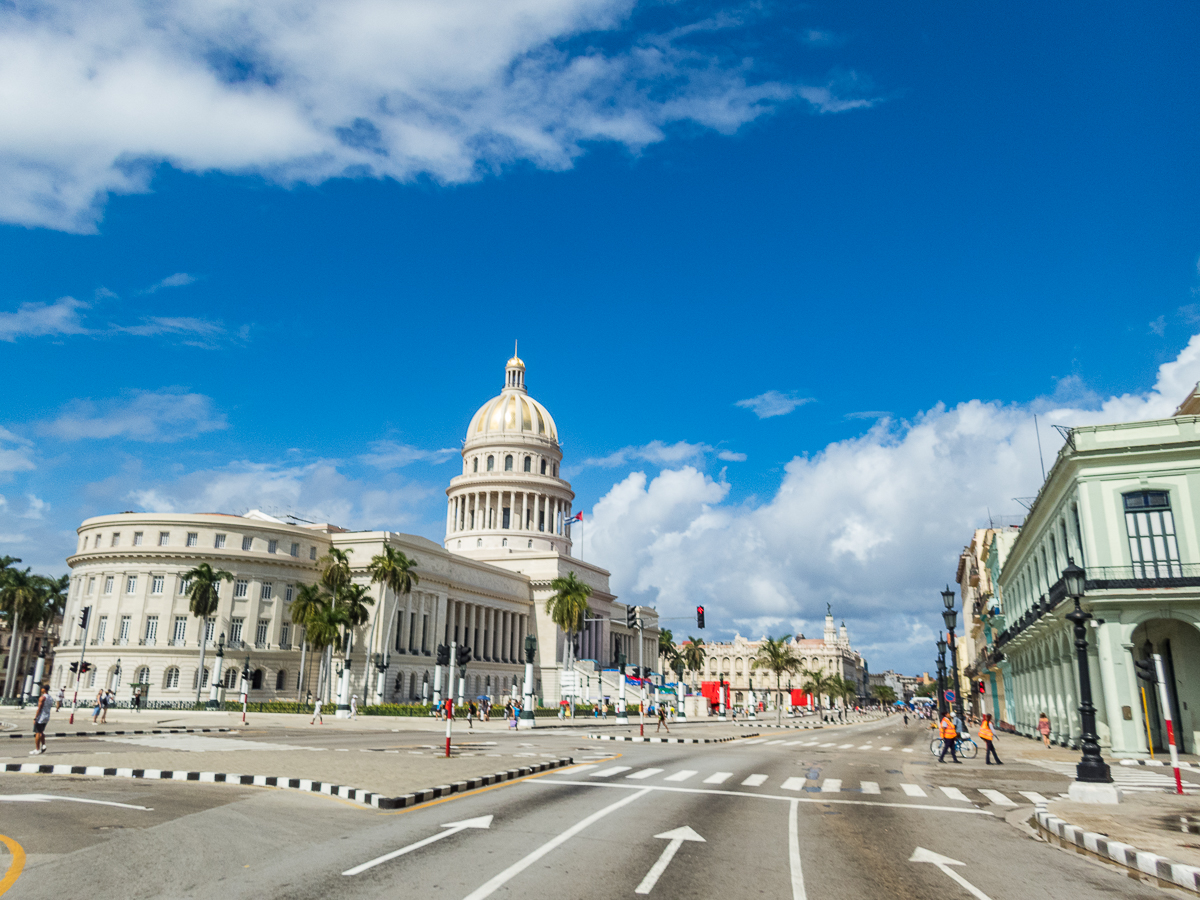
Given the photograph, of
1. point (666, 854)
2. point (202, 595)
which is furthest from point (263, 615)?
point (666, 854)

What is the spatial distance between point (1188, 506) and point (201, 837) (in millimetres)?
31126

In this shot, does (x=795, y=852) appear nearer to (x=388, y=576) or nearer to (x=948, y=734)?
(x=948, y=734)

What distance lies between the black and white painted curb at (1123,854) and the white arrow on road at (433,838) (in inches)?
330

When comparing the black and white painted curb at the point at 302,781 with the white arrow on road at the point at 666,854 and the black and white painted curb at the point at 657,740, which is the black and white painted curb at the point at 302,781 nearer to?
the white arrow on road at the point at 666,854

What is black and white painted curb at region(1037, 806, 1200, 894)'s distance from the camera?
984cm

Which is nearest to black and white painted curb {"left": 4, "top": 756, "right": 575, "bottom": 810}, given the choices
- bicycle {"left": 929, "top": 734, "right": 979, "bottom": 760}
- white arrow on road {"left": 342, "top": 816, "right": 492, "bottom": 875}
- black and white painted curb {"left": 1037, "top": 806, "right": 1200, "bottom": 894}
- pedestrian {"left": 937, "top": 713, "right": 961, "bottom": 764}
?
white arrow on road {"left": 342, "top": 816, "right": 492, "bottom": 875}

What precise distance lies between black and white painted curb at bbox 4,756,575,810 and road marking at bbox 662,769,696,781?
3.21 metres

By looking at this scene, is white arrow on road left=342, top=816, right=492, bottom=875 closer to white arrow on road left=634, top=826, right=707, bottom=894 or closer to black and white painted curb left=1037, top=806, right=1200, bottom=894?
white arrow on road left=634, top=826, right=707, bottom=894

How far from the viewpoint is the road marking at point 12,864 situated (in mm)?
8562

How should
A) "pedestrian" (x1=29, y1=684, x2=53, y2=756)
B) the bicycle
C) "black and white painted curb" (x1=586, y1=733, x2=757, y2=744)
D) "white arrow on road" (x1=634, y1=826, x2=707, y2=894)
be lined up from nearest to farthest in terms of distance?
1. "white arrow on road" (x1=634, y1=826, x2=707, y2=894)
2. "pedestrian" (x1=29, y1=684, x2=53, y2=756)
3. the bicycle
4. "black and white painted curb" (x1=586, y1=733, x2=757, y2=744)

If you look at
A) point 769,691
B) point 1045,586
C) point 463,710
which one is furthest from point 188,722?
point 769,691

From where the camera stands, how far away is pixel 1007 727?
62.8 m

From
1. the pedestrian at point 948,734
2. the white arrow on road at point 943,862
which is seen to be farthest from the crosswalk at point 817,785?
the pedestrian at point 948,734

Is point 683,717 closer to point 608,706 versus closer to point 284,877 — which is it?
point 608,706
